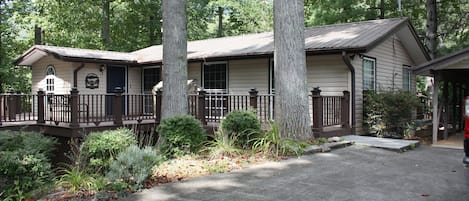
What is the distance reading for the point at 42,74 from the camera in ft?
48.8

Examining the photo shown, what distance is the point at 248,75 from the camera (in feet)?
41.7

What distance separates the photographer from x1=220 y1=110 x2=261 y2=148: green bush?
7555mm

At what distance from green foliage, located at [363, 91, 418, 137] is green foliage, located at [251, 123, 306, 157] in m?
3.87

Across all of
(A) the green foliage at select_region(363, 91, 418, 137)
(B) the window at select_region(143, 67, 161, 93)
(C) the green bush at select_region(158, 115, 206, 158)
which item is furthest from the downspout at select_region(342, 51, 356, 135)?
(B) the window at select_region(143, 67, 161, 93)

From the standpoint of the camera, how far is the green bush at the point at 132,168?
4.71 metres

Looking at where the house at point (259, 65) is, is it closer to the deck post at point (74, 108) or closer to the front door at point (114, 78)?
the front door at point (114, 78)

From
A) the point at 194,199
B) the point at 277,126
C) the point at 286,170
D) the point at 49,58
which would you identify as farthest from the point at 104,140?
the point at 49,58

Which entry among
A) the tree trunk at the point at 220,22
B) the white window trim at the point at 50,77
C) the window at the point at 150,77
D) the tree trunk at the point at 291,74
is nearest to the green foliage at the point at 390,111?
the tree trunk at the point at 291,74

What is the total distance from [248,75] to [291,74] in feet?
15.8

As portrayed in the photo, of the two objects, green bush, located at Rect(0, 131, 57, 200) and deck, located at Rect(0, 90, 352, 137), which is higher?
deck, located at Rect(0, 90, 352, 137)

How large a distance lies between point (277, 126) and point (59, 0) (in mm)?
17636

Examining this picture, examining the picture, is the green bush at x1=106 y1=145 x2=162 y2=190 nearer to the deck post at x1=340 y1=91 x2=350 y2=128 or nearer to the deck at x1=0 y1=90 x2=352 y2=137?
the deck at x1=0 y1=90 x2=352 y2=137

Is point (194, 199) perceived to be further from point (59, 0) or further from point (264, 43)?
point (59, 0)

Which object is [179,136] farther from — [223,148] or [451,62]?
[451,62]
